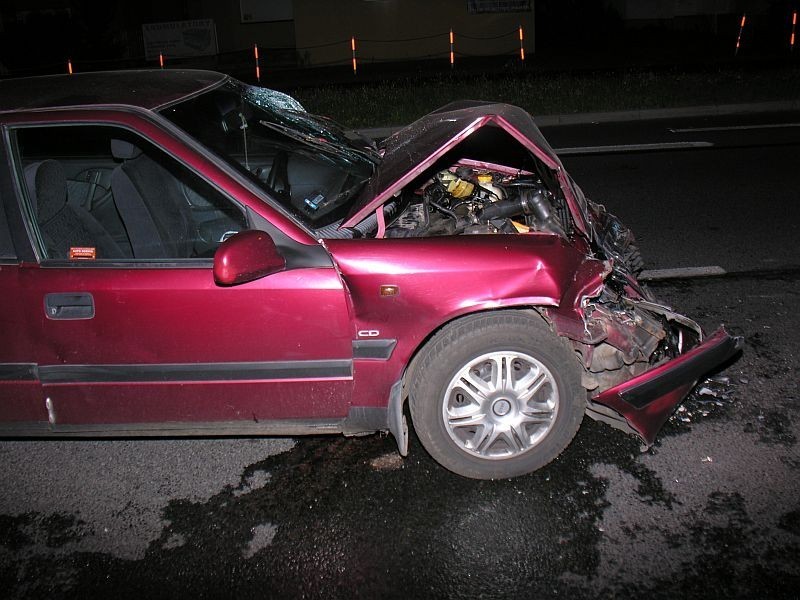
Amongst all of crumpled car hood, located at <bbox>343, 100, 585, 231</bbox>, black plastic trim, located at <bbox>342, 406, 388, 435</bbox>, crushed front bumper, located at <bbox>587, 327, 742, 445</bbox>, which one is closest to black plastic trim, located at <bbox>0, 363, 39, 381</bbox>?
black plastic trim, located at <bbox>342, 406, 388, 435</bbox>

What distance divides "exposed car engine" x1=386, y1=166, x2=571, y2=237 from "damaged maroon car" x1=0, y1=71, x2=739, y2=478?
30cm

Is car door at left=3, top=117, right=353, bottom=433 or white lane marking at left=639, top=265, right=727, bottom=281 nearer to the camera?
car door at left=3, top=117, right=353, bottom=433

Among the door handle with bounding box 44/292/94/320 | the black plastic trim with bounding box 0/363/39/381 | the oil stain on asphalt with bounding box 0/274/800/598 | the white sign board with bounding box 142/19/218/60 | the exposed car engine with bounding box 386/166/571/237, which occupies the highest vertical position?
the white sign board with bounding box 142/19/218/60

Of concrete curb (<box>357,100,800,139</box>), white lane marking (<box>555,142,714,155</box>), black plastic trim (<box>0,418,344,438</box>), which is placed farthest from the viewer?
concrete curb (<box>357,100,800,139</box>)

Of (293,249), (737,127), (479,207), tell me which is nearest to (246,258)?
(293,249)

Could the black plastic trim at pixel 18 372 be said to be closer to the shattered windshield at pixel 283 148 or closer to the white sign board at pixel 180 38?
the shattered windshield at pixel 283 148

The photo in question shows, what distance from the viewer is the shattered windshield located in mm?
3322

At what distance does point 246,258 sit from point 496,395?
1.18 metres

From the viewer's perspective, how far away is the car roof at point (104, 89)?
3.21 m

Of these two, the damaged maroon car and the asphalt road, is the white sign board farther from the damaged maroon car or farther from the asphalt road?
the asphalt road

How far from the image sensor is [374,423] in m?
3.26

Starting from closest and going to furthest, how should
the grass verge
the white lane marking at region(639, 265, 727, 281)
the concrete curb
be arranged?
the white lane marking at region(639, 265, 727, 281)
the concrete curb
the grass verge

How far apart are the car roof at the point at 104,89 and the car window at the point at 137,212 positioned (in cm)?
12

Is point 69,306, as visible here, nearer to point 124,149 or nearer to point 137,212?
point 137,212
